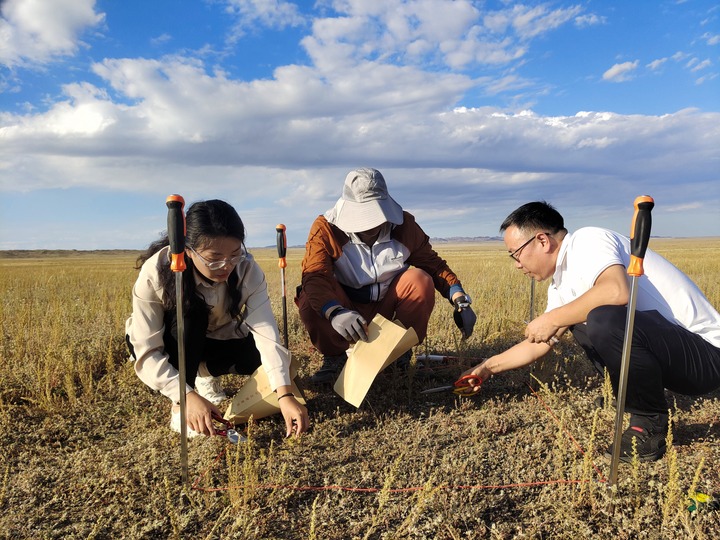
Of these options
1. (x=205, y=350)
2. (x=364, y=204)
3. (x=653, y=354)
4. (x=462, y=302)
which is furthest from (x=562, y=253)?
Result: (x=205, y=350)

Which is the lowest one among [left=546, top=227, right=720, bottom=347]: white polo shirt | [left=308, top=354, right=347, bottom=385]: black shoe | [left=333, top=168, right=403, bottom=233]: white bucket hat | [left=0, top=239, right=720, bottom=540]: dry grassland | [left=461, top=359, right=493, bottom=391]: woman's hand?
[left=0, top=239, right=720, bottom=540]: dry grassland

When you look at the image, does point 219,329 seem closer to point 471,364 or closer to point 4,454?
point 4,454

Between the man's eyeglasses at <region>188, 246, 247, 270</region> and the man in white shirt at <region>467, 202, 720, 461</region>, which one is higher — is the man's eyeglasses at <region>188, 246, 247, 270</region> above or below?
above

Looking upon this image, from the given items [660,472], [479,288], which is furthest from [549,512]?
[479,288]

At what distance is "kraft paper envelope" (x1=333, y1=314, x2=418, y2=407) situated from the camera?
280cm

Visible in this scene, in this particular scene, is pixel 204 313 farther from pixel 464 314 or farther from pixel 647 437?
pixel 647 437

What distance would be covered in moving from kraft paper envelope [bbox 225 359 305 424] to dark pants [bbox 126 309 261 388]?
Answer: 0.33 metres

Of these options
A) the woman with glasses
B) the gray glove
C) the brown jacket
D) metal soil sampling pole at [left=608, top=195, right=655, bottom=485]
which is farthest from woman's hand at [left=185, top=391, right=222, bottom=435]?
metal soil sampling pole at [left=608, top=195, right=655, bottom=485]

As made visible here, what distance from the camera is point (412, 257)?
3.92m

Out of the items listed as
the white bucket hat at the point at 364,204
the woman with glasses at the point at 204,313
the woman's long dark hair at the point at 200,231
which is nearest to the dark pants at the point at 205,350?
the woman with glasses at the point at 204,313

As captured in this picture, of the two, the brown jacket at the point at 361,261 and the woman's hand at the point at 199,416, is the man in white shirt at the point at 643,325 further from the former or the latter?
the woman's hand at the point at 199,416

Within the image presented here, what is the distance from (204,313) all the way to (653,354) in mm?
2442

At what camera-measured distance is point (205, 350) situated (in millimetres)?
3234

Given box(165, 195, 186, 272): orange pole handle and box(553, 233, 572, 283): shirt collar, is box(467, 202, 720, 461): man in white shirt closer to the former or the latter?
box(553, 233, 572, 283): shirt collar
